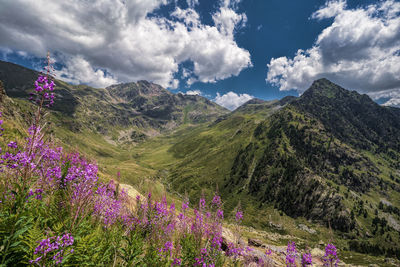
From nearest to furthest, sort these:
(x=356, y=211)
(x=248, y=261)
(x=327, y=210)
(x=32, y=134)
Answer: (x=32, y=134), (x=248, y=261), (x=327, y=210), (x=356, y=211)

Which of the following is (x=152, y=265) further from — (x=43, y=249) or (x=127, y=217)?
(x=43, y=249)

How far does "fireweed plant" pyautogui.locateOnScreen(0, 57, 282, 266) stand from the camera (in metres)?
5.14

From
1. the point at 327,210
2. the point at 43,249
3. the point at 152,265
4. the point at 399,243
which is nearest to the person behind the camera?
the point at 43,249

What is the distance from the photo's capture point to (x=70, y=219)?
677 centimetres

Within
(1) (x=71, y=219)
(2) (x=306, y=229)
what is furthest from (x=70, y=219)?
(2) (x=306, y=229)

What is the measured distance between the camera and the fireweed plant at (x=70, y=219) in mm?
5137

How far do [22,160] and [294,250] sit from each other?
1177 cm

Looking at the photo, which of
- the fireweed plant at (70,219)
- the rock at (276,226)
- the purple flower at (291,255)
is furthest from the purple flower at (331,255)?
the rock at (276,226)

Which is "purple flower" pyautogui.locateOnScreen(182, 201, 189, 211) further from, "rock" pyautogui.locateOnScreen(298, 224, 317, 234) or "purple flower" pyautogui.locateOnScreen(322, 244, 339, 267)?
"rock" pyautogui.locateOnScreen(298, 224, 317, 234)

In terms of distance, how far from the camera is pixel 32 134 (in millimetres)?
5586

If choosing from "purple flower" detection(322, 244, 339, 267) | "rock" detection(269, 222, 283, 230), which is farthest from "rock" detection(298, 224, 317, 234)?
"purple flower" detection(322, 244, 339, 267)

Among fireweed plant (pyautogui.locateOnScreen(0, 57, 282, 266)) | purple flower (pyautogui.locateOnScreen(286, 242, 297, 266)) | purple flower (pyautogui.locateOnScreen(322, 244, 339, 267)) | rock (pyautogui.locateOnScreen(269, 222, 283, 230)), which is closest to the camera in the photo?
fireweed plant (pyautogui.locateOnScreen(0, 57, 282, 266))

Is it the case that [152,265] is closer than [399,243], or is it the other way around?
[152,265]

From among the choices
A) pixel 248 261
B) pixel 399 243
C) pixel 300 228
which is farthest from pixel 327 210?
pixel 248 261
